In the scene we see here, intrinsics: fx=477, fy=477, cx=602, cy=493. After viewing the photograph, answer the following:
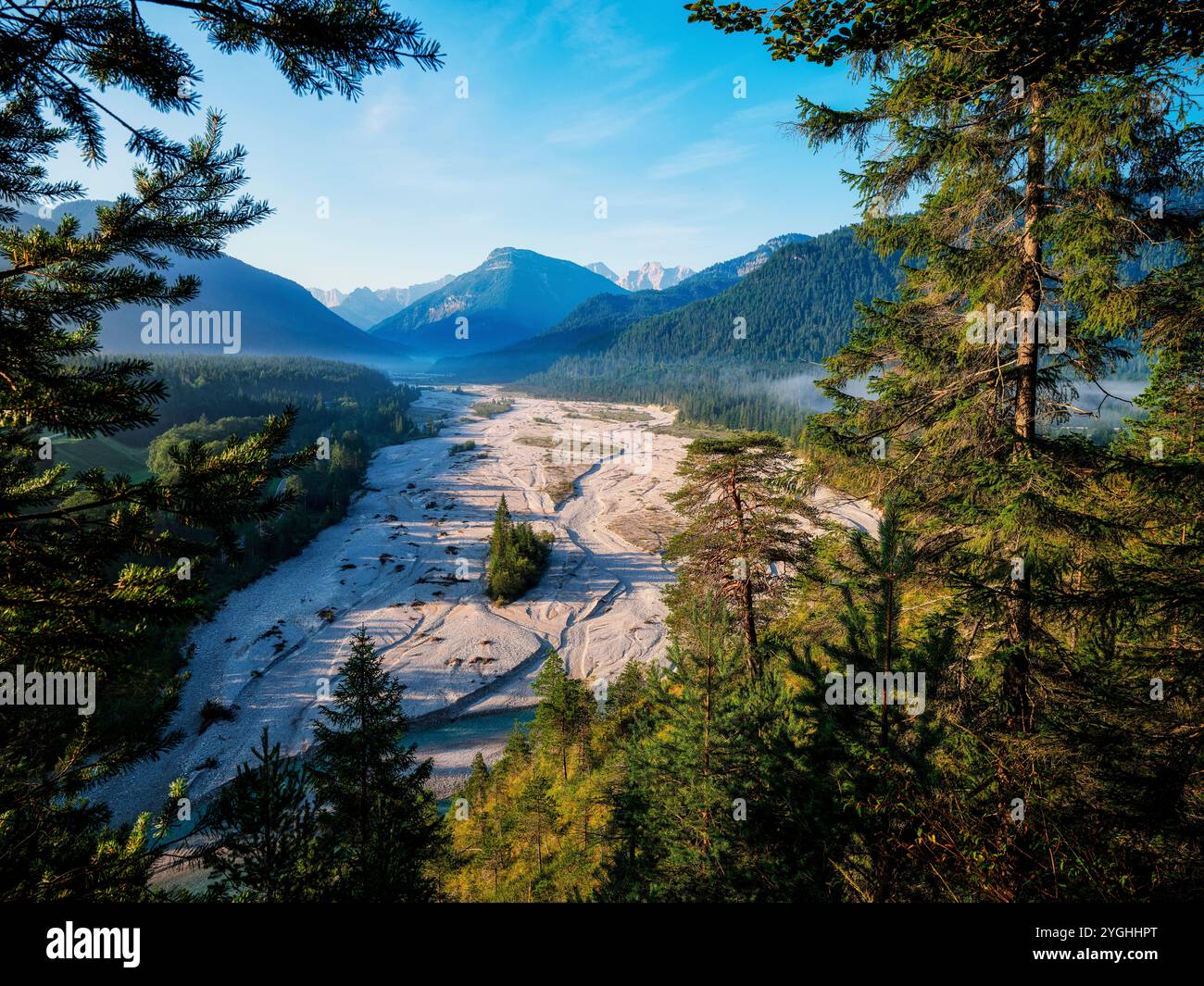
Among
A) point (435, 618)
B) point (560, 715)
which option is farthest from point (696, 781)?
point (435, 618)

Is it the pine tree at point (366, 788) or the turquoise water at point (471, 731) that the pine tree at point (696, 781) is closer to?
the pine tree at point (366, 788)

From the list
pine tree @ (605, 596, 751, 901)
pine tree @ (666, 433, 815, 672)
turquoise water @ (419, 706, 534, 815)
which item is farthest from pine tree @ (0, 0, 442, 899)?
turquoise water @ (419, 706, 534, 815)

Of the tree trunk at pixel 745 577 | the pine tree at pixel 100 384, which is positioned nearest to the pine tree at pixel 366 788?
the pine tree at pixel 100 384

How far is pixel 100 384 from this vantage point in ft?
10.6

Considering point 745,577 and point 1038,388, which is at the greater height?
point 1038,388

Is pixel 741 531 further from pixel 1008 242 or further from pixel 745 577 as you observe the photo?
pixel 1008 242

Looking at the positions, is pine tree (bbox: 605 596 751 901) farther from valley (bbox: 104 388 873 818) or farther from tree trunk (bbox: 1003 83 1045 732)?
tree trunk (bbox: 1003 83 1045 732)

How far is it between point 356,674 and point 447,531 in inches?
1789

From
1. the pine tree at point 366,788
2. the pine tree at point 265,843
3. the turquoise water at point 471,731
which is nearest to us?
the pine tree at point 265,843

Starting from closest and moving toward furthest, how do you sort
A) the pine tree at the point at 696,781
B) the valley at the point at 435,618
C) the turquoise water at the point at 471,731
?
1. the pine tree at the point at 696,781
2. the valley at the point at 435,618
3. the turquoise water at the point at 471,731

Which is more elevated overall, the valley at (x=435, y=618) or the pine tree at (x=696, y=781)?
the pine tree at (x=696, y=781)

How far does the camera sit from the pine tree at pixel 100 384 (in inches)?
119
